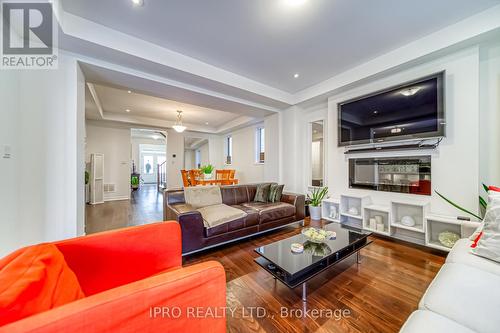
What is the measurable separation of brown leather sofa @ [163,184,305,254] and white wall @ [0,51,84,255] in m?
1.19

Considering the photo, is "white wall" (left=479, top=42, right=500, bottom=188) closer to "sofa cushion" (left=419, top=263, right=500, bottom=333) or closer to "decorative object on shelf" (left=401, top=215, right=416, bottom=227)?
Result: "decorative object on shelf" (left=401, top=215, right=416, bottom=227)

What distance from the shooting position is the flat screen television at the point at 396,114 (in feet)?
8.20

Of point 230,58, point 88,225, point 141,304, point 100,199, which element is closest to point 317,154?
point 230,58

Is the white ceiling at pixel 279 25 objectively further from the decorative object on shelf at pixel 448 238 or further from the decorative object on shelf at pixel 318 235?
A: the decorative object on shelf at pixel 448 238

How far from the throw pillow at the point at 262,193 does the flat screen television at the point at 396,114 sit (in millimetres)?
1695

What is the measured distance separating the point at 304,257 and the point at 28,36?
392 cm

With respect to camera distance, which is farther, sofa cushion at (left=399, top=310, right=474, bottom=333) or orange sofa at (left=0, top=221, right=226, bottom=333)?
sofa cushion at (left=399, top=310, right=474, bottom=333)

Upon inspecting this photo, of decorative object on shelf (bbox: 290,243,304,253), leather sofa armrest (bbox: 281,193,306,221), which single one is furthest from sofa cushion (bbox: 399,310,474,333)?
leather sofa armrest (bbox: 281,193,306,221)

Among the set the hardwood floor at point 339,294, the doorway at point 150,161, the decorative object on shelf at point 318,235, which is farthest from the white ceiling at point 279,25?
the doorway at point 150,161

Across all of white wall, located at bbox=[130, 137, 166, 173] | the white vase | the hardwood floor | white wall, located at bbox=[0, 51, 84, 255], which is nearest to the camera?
the hardwood floor

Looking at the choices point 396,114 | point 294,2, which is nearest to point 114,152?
point 294,2

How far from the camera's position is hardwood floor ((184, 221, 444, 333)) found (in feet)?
4.48

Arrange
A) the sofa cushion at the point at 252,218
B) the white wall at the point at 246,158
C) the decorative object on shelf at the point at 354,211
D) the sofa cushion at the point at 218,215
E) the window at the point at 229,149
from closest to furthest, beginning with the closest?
the sofa cushion at the point at 218,215
the sofa cushion at the point at 252,218
the decorative object on shelf at the point at 354,211
the white wall at the point at 246,158
the window at the point at 229,149

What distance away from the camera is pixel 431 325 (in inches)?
32.1
